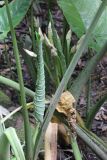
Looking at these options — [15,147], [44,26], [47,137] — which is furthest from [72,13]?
[44,26]

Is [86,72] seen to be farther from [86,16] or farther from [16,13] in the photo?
[16,13]

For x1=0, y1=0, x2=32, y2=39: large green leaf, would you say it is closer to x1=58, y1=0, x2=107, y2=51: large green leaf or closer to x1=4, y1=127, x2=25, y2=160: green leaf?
x1=58, y1=0, x2=107, y2=51: large green leaf

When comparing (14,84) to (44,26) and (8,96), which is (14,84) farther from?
(44,26)

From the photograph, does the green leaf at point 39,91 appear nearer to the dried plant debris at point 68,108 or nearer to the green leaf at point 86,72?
the dried plant debris at point 68,108

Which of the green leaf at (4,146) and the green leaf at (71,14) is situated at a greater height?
the green leaf at (71,14)

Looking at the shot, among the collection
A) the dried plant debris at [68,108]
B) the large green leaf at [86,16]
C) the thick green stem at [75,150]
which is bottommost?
the thick green stem at [75,150]

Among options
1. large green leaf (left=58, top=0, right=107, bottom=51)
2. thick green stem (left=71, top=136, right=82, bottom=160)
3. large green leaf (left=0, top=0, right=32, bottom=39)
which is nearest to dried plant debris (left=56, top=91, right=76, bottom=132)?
thick green stem (left=71, top=136, right=82, bottom=160)

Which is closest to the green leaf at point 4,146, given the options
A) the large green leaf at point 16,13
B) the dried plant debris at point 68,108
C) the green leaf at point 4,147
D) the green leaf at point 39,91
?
the green leaf at point 4,147

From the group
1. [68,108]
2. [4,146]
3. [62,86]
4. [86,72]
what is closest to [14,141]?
[4,146]
